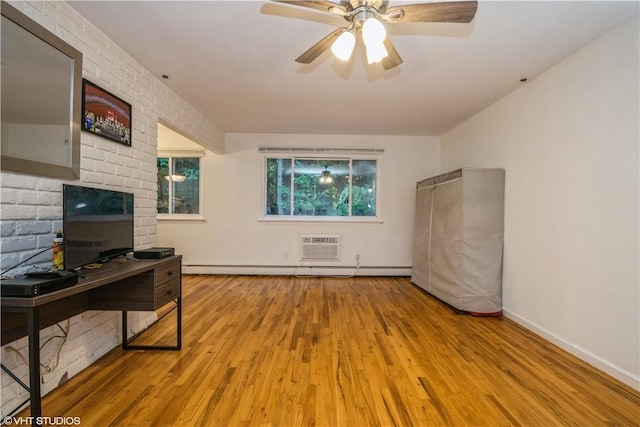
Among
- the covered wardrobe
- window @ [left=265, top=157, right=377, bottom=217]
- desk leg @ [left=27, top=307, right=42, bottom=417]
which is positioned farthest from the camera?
window @ [left=265, top=157, right=377, bottom=217]

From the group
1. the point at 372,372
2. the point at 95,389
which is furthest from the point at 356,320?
the point at 95,389

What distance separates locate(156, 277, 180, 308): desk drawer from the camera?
1.97 metres

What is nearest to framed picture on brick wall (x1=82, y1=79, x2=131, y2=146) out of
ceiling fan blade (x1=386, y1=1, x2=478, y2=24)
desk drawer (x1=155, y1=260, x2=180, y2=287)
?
desk drawer (x1=155, y1=260, x2=180, y2=287)

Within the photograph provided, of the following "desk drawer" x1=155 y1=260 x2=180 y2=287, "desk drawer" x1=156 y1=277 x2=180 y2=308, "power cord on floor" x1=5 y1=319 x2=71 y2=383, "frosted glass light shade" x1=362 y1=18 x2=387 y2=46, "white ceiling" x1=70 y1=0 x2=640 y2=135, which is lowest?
"power cord on floor" x1=5 y1=319 x2=71 y2=383

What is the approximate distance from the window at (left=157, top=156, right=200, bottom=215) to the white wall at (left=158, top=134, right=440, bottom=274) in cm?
19

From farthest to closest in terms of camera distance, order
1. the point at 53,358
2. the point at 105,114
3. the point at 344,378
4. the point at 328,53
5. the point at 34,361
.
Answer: the point at 328,53 < the point at 105,114 < the point at 344,378 < the point at 53,358 < the point at 34,361

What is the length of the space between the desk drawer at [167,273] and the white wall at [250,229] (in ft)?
8.03

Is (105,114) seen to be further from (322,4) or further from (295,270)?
(295,270)

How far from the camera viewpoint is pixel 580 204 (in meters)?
2.18

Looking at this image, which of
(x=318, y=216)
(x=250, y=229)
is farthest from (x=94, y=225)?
(x=318, y=216)

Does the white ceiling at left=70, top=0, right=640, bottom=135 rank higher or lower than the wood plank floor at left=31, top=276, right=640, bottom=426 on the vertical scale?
higher

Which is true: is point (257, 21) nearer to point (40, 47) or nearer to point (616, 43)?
point (40, 47)

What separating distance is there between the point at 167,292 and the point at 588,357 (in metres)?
3.24

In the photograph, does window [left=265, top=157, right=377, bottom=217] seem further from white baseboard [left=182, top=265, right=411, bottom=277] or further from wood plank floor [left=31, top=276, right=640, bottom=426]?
wood plank floor [left=31, top=276, right=640, bottom=426]
